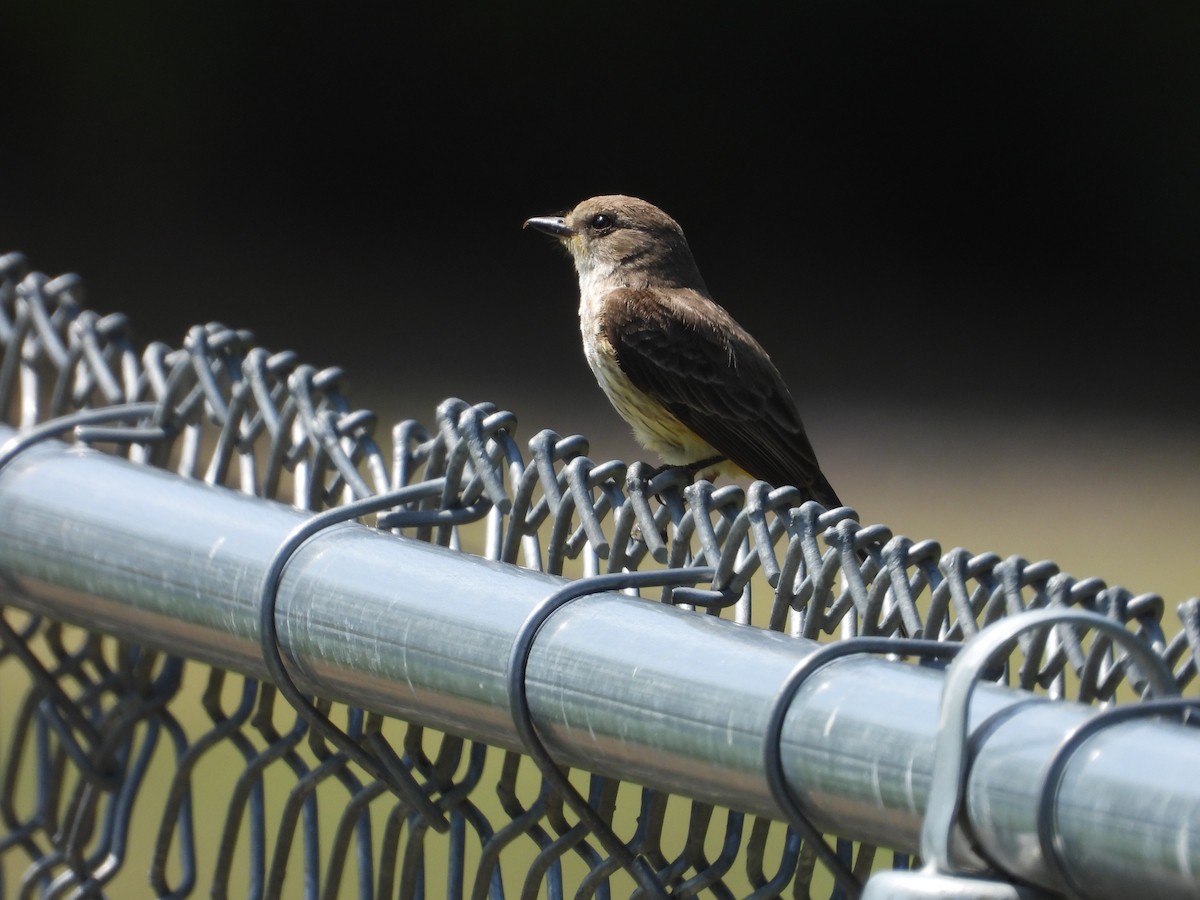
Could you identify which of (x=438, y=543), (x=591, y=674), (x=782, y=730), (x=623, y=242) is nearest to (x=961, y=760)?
(x=782, y=730)

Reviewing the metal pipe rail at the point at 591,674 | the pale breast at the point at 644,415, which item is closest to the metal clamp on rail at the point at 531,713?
the metal pipe rail at the point at 591,674

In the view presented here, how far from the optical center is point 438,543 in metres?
1.67

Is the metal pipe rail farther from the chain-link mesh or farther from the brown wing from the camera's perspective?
the brown wing

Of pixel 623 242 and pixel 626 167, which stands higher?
pixel 626 167

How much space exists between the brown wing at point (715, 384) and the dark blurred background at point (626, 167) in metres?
4.79

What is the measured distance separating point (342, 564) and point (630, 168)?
31.7 feet

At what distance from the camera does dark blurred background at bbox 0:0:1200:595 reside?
390 inches

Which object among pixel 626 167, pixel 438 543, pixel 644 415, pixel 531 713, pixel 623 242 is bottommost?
pixel 531 713

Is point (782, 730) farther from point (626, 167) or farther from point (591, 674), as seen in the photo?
point (626, 167)

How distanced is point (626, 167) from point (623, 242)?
6213 mm

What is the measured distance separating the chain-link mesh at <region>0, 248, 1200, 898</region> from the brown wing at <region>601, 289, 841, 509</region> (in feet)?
6.98

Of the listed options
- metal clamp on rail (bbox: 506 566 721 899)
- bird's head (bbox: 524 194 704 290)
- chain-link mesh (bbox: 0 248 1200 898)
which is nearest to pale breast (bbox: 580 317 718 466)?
bird's head (bbox: 524 194 704 290)

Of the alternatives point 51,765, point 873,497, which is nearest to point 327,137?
point 873,497

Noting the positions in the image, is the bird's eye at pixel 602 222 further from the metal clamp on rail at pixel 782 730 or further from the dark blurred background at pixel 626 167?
the dark blurred background at pixel 626 167
